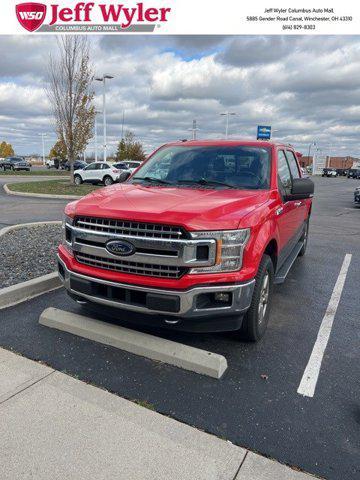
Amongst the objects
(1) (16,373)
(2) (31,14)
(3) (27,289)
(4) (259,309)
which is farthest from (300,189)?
(2) (31,14)

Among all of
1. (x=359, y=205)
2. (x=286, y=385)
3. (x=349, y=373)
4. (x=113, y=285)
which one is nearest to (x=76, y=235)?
(x=113, y=285)

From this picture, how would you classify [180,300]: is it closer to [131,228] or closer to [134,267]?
[134,267]

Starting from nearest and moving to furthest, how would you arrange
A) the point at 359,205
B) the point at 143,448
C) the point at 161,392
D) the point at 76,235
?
the point at 143,448 → the point at 161,392 → the point at 76,235 → the point at 359,205

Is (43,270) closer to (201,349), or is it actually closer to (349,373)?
(201,349)

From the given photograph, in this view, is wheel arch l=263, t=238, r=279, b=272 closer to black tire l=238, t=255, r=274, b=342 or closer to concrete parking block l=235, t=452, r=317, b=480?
black tire l=238, t=255, r=274, b=342

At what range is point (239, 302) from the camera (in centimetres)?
296

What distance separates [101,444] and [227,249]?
1595 mm

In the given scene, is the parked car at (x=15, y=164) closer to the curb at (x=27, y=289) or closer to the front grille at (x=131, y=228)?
the curb at (x=27, y=289)

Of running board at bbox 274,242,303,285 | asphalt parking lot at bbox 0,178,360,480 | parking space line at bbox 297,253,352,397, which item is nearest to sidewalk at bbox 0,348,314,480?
asphalt parking lot at bbox 0,178,360,480

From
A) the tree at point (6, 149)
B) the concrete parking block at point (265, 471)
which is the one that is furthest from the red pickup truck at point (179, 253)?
the tree at point (6, 149)

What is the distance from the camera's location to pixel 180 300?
2.88m

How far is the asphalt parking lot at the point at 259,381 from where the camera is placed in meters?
2.38

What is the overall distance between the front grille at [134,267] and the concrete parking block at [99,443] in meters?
0.97

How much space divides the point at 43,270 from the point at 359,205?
1707 centimetres
